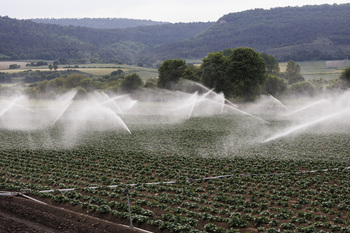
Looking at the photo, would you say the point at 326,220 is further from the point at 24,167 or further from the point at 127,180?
the point at 24,167

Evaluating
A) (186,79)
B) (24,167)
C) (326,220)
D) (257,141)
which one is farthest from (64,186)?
(186,79)

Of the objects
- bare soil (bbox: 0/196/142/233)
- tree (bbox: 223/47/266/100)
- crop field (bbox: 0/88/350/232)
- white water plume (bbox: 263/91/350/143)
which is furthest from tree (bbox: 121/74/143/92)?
bare soil (bbox: 0/196/142/233)

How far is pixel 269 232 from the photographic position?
59.0 feet

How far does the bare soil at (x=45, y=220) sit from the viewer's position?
62.9 ft

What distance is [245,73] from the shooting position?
94812 millimetres

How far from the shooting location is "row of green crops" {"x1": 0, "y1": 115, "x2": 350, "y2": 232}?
1997 cm

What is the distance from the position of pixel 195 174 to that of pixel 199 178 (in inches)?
56.2

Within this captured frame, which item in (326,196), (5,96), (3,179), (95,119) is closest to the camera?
(326,196)

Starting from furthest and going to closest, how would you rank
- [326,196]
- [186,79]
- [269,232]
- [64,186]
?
1. [186,79]
2. [64,186]
3. [326,196]
4. [269,232]

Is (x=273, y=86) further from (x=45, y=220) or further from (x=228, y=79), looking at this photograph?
(x=45, y=220)

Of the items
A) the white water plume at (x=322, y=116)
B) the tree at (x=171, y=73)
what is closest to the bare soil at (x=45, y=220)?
the white water plume at (x=322, y=116)

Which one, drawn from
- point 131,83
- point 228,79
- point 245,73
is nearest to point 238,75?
point 245,73

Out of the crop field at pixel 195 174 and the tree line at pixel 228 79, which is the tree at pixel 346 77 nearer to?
the tree line at pixel 228 79

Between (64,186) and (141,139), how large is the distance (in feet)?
70.6
